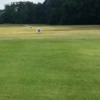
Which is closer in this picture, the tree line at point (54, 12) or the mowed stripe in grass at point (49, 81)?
the mowed stripe in grass at point (49, 81)

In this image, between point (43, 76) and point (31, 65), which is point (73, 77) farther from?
point (31, 65)

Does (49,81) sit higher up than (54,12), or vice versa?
(49,81)

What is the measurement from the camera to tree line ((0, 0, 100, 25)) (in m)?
91.6

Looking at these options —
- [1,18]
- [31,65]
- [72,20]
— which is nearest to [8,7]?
[1,18]

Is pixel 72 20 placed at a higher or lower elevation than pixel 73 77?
lower

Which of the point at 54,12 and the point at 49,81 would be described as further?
the point at 54,12

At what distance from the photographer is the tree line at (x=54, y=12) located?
9162 centimetres

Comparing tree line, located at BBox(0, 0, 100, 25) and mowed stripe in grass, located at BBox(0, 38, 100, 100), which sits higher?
mowed stripe in grass, located at BBox(0, 38, 100, 100)

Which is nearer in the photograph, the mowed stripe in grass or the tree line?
the mowed stripe in grass

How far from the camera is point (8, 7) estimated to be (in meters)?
129

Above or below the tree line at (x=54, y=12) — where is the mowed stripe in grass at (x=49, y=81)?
above

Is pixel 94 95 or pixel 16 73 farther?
pixel 16 73

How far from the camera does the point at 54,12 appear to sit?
107 metres

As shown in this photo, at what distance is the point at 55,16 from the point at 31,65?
92.3 meters
